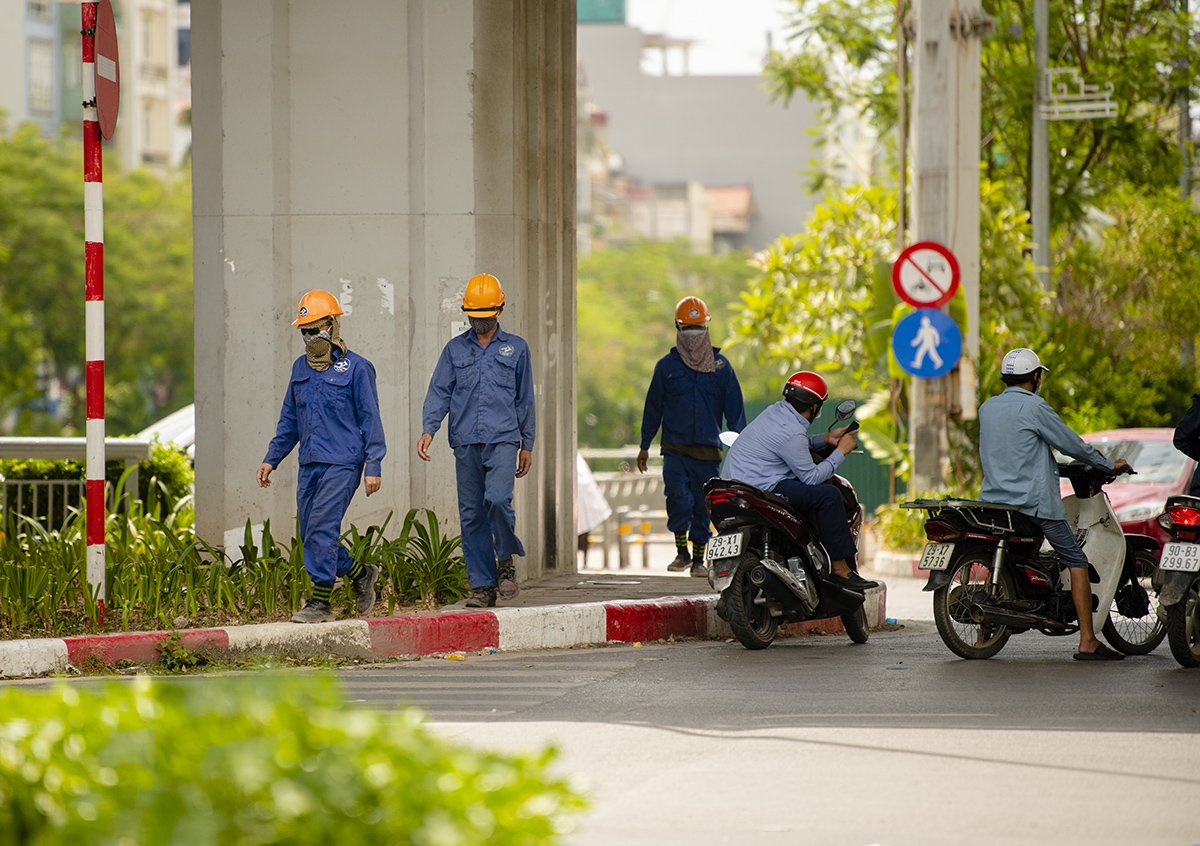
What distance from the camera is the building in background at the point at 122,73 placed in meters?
55.9

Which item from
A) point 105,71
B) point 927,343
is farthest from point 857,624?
point 927,343

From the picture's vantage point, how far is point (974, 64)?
48.4 ft

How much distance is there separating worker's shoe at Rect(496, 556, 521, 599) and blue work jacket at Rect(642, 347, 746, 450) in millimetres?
2412

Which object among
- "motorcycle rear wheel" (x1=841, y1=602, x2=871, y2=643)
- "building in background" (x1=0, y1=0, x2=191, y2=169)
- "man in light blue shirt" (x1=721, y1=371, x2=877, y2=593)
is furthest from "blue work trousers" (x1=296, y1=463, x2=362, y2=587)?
"building in background" (x1=0, y1=0, x2=191, y2=169)

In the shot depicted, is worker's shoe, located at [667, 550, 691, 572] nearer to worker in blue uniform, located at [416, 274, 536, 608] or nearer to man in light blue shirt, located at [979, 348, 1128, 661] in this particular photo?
worker in blue uniform, located at [416, 274, 536, 608]

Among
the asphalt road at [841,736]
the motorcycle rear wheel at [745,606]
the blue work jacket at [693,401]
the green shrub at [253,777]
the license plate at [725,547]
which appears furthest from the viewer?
the blue work jacket at [693,401]

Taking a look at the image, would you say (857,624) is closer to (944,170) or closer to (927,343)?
(927,343)

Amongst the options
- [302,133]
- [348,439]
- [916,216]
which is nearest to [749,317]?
[916,216]

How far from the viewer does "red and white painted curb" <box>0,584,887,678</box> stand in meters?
7.55

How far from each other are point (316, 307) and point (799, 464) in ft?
9.11

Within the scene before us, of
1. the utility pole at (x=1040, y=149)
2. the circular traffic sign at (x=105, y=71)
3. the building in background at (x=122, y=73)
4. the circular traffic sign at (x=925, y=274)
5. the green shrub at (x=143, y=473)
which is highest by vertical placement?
the building in background at (x=122, y=73)

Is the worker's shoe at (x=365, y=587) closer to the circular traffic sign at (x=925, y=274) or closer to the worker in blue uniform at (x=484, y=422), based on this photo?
the worker in blue uniform at (x=484, y=422)

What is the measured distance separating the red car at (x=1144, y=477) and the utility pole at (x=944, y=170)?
4.35 ft

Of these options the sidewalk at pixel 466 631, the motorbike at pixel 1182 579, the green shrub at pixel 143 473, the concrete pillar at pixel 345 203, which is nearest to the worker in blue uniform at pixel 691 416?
the sidewalk at pixel 466 631
